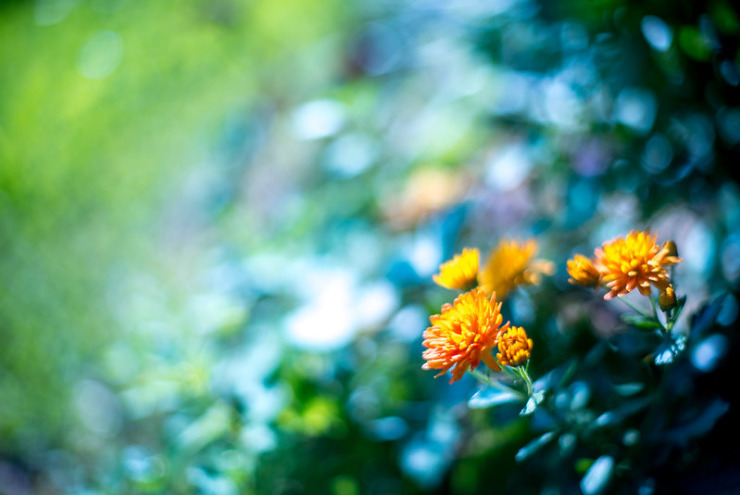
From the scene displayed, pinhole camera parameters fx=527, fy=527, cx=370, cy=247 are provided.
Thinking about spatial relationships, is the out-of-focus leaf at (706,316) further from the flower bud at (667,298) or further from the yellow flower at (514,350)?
the yellow flower at (514,350)

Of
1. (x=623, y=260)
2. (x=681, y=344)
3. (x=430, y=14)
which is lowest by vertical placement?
(x=681, y=344)

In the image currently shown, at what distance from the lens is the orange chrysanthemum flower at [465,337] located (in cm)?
52

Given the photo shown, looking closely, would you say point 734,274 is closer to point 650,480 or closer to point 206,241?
point 650,480

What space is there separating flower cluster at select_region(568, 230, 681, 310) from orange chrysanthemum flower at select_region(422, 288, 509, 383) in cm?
11

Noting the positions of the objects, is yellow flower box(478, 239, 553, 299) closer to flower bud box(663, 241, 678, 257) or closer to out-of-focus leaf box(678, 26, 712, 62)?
flower bud box(663, 241, 678, 257)

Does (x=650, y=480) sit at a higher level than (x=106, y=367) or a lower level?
lower

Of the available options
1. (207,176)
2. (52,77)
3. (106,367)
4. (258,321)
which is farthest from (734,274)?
(52,77)

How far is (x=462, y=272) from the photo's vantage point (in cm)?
64

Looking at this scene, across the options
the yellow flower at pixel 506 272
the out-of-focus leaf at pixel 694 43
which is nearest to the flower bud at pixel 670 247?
the yellow flower at pixel 506 272

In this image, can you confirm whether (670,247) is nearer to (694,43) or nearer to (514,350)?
(514,350)

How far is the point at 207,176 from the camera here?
6.39ft

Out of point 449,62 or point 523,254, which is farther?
point 449,62

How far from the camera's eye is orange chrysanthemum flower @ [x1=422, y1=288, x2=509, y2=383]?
522 millimetres

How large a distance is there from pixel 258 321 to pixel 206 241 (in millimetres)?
796
